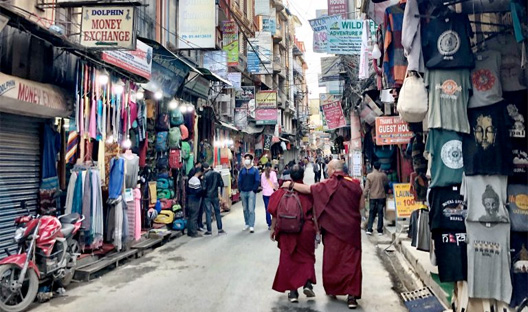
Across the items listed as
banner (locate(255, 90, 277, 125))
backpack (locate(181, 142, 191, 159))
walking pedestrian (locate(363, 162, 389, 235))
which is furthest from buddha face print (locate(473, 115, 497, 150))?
banner (locate(255, 90, 277, 125))

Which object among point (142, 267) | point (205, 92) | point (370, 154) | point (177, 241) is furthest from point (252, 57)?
point (142, 267)

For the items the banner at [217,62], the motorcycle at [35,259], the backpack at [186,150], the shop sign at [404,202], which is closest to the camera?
the motorcycle at [35,259]

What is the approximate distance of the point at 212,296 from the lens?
5961 millimetres

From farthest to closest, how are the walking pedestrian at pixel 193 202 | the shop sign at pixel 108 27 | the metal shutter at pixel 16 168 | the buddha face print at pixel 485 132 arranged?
the walking pedestrian at pixel 193 202, the shop sign at pixel 108 27, the metal shutter at pixel 16 168, the buddha face print at pixel 485 132

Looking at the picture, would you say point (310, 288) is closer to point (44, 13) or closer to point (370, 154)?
point (44, 13)

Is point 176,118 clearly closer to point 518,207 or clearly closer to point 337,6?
point 337,6

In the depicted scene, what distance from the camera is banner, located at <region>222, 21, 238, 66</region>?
60.3ft

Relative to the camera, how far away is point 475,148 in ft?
13.6

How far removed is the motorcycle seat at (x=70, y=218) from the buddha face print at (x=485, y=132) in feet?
20.4

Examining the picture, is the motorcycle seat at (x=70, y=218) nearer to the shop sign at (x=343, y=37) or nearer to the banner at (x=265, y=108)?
the shop sign at (x=343, y=37)

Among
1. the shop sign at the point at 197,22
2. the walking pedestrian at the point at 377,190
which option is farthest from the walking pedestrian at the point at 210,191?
the walking pedestrian at the point at 377,190

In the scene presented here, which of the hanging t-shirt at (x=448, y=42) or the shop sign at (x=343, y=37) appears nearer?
the hanging t-shirt at (x=448, y=42)

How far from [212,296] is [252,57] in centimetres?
1968

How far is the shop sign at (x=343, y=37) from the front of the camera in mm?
12844
